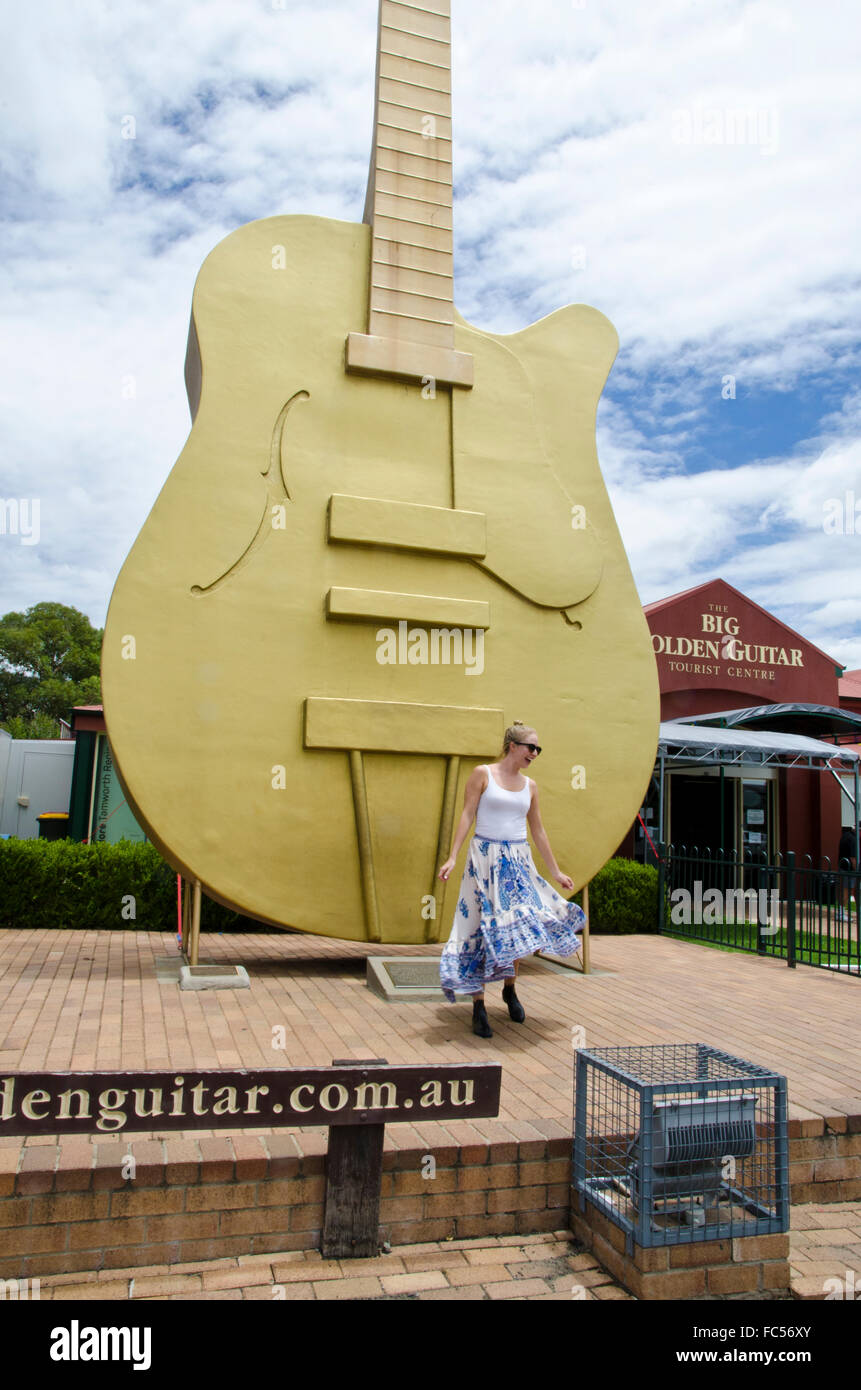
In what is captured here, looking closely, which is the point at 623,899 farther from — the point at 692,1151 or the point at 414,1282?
the point at 414,1282

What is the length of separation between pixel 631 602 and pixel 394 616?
1.92 metres

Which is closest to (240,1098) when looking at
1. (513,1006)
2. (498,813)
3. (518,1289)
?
(518,1289)

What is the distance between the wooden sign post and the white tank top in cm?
197

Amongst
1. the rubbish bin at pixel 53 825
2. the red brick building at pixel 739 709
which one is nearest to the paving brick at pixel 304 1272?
the rubbish bin at pixel 53 825

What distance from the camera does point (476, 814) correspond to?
5.06m

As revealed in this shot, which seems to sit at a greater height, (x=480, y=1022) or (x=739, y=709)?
(x=739, y=709)

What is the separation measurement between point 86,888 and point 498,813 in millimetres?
4936

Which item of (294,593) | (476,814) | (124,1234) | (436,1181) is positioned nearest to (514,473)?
(294,593)

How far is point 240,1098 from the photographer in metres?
2.78

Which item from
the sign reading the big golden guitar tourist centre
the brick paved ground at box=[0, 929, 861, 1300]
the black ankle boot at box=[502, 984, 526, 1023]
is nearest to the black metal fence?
the brick paved ground at box=[0, 929, 861, 1300]

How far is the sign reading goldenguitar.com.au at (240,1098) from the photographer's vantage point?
2.61m

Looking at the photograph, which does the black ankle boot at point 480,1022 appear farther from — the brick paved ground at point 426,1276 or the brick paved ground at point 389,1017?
A: the brick paved ground at point 426,1276

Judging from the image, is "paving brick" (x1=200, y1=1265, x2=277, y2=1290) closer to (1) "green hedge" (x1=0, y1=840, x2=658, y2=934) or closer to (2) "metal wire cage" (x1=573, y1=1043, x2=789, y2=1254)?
(2) "metal wire cage" (x1=573, y1=1043, x2=789, y2=1254)
